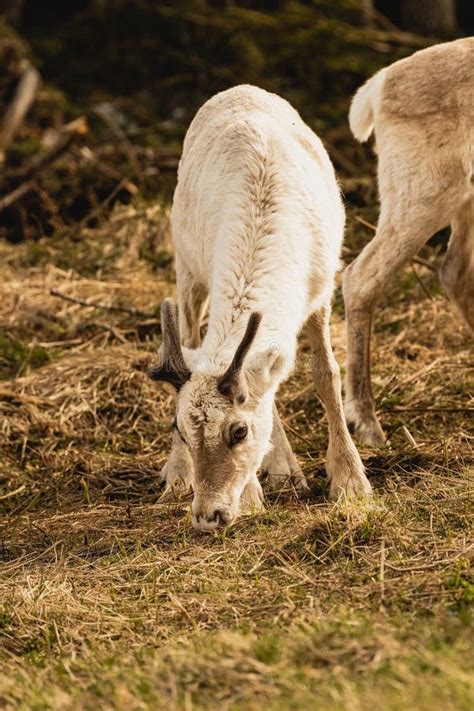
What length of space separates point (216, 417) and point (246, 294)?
0.68 meters

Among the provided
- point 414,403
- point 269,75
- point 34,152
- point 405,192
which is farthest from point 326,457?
point 269,75

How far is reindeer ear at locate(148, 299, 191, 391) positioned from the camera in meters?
5.13

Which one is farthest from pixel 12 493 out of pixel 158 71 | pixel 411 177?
pixel 158 71

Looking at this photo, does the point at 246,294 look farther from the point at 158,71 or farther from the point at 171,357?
the point at 158,71

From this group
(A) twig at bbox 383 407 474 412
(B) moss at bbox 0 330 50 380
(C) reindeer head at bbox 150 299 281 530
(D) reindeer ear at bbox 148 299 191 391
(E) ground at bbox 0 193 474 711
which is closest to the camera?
(E) ground at bbox 0 193 474 711

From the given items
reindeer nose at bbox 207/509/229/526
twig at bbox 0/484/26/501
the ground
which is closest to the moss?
the ground

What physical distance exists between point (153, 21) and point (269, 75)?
2.25m

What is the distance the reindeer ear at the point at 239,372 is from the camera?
4875 millimetres

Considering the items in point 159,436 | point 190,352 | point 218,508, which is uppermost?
point 190,352

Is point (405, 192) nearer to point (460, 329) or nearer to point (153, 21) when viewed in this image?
point (460, 329)

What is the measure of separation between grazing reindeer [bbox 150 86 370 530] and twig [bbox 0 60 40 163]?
628 cm

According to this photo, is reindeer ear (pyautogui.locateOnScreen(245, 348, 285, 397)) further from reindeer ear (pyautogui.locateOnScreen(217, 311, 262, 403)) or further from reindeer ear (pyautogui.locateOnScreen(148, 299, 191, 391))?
reindeer ear (pyautogui.locateOnScreen(148, 299, 191, 391))

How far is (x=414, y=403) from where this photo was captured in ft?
23.6

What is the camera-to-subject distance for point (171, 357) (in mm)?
5129
